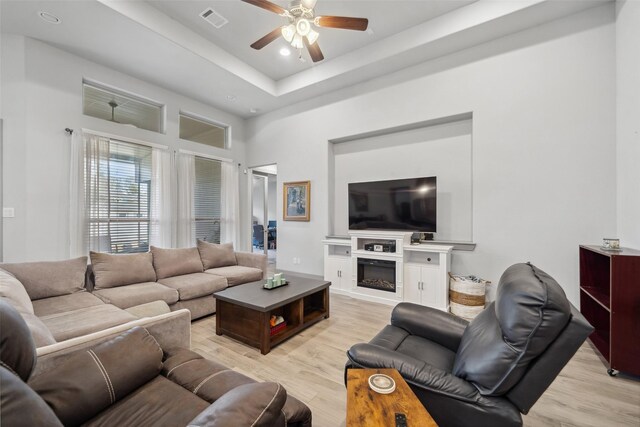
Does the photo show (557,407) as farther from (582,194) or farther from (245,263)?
(245,263)

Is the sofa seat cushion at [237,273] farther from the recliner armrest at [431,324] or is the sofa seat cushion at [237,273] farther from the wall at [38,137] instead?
the recliner armrest at [431,324]

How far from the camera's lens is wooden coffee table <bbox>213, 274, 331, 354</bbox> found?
96.3 inches

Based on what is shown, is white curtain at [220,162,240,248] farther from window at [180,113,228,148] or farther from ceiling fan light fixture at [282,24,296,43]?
ceiling fan light fixture at [282,24,296,43]

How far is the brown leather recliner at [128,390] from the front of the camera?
80 cm

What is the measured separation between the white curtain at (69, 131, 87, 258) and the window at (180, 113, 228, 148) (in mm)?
1629

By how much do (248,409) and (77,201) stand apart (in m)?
4.25

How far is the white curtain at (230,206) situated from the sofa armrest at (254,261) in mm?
1492

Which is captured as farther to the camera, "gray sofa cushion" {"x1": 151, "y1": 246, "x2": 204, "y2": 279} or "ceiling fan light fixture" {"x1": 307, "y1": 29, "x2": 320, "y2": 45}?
"gray sofa cushion" {"x1": 151, "y1": 246, "x2": 204, "y2": 279}

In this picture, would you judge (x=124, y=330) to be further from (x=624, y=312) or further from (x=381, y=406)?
(x=624, y=312)

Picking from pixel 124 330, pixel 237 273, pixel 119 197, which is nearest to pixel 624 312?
pixel 124 330

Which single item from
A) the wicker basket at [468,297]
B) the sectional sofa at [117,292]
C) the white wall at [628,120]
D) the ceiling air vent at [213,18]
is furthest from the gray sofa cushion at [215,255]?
the white wall at [628,120]

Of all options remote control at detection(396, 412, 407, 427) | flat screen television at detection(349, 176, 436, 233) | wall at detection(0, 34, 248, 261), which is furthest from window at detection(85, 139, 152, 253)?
remote control at detection(396, 412, 407, 427)

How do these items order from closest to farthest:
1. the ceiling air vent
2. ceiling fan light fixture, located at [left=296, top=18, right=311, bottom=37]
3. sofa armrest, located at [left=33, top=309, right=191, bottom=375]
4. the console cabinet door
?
sofa armrest, located at [left=33, top=309, right=191, bottom=375] → ceiling fan light fixture, located at [left=296, top=18, right=311, bottom=37] → the ceiling air vent → the console cabinet door

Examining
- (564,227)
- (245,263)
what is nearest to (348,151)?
(245,263)
